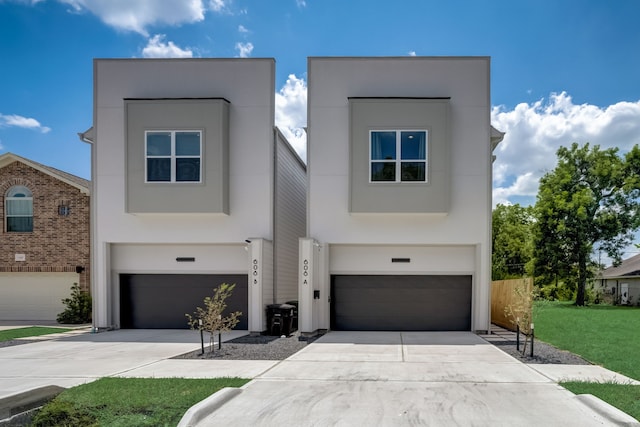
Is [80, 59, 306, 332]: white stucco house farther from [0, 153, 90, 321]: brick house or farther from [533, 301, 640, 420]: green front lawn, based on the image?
[533, 301, 640, 420]: green front lawn

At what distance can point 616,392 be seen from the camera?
24.2 feet

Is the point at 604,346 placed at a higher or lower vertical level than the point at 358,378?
lower

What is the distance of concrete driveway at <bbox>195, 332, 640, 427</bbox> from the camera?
630 centimetres

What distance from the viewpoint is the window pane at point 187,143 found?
15406mm

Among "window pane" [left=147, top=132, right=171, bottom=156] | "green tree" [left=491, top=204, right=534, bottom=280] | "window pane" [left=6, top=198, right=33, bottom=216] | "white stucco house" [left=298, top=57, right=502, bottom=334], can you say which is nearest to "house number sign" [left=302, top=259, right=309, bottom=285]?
"white stucco house" [left=298, top=57, right=502, bottom=334]

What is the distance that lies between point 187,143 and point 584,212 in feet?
84.9

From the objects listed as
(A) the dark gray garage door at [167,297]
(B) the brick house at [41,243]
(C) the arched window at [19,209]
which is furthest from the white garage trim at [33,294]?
(A) the dark gray garage door at [167,297]

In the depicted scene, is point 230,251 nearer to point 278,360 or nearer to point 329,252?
point 329,252

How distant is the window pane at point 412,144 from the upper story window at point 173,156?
20.3 feet

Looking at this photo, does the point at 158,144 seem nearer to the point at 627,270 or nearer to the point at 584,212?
the point at 584,212

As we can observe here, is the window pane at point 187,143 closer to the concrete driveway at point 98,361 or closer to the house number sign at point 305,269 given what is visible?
the house number sign at point 305,269

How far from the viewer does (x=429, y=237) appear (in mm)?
15336

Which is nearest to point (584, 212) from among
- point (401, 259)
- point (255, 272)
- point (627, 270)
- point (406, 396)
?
point (627, 270)

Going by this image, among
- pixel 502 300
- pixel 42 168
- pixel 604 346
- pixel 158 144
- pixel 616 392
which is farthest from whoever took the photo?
pixel 42 168
